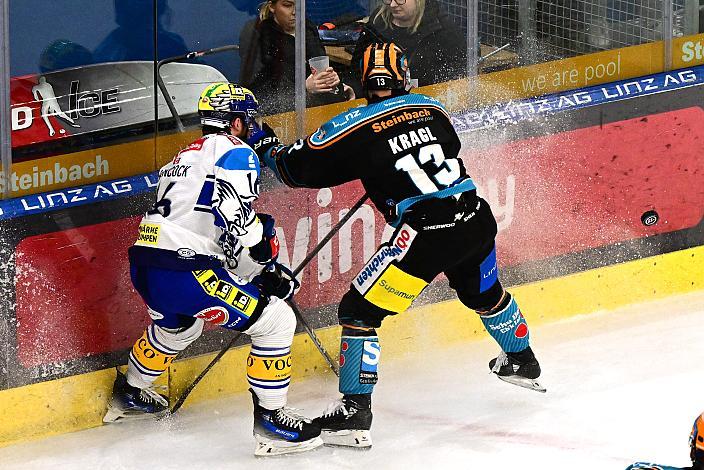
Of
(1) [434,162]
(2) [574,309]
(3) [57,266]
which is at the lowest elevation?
(2) [574,309]

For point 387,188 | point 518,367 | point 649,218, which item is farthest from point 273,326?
point 649,218

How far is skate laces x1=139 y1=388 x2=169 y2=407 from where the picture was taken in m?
5.39

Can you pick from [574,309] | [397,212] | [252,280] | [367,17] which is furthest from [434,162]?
[574,309]

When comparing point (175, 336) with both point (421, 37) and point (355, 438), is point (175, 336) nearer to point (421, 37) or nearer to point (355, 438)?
point (355, 438)

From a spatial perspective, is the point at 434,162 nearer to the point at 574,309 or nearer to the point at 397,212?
the point at 397,212

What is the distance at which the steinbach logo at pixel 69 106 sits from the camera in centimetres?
521

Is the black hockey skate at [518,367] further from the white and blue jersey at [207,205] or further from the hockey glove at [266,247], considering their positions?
the white and blue jersey at [207,205]

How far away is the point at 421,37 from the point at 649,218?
4.82 feet

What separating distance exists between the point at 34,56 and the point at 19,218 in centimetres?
56

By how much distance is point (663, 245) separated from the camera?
6883 mm

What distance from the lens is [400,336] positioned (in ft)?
20.2

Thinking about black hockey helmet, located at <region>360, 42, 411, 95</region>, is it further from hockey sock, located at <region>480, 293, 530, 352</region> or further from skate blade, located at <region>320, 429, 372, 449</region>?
skate blade, located at <region>320, 429, 372, 449</region>

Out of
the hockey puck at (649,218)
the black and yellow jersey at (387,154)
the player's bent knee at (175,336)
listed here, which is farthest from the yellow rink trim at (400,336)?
the black and yellow jersey at (387,154)

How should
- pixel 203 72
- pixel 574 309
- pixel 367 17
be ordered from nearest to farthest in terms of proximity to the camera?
pixel 203 72
pixel 367 17
pixel 574 309
